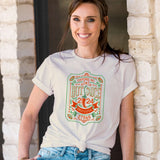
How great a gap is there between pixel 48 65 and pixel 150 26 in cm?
73

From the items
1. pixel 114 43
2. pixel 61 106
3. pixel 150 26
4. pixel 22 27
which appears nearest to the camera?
pixel 150 26

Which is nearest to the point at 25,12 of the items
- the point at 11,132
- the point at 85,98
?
the point at 11,132

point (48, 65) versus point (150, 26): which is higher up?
point (150, 26)

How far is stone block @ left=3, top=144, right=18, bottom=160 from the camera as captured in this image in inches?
124

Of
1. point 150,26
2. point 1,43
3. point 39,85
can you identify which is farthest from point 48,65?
point 1,43

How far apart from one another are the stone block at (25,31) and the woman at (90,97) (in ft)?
2.88

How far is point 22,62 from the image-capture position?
3.09 m

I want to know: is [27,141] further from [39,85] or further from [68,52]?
[68,52]

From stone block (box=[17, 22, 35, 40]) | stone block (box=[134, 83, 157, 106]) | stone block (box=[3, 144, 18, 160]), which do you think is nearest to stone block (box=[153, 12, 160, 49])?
stone block (box=[134, 83, 157, 106])

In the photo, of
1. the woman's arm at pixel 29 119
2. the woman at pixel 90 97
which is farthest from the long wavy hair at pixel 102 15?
the woman's arm at pixel 29 119

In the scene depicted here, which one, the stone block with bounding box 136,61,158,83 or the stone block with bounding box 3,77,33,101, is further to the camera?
the stone block with bounding box 3,77,33,101

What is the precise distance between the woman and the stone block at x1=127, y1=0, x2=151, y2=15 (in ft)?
0.63

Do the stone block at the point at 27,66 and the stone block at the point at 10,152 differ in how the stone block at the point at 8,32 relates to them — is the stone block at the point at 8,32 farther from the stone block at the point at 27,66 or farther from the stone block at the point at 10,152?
the stone block at the point at 10,152

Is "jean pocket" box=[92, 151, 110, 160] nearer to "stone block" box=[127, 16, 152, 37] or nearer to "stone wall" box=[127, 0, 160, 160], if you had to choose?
"stone wall" box=[127, 0, 160, 160]
